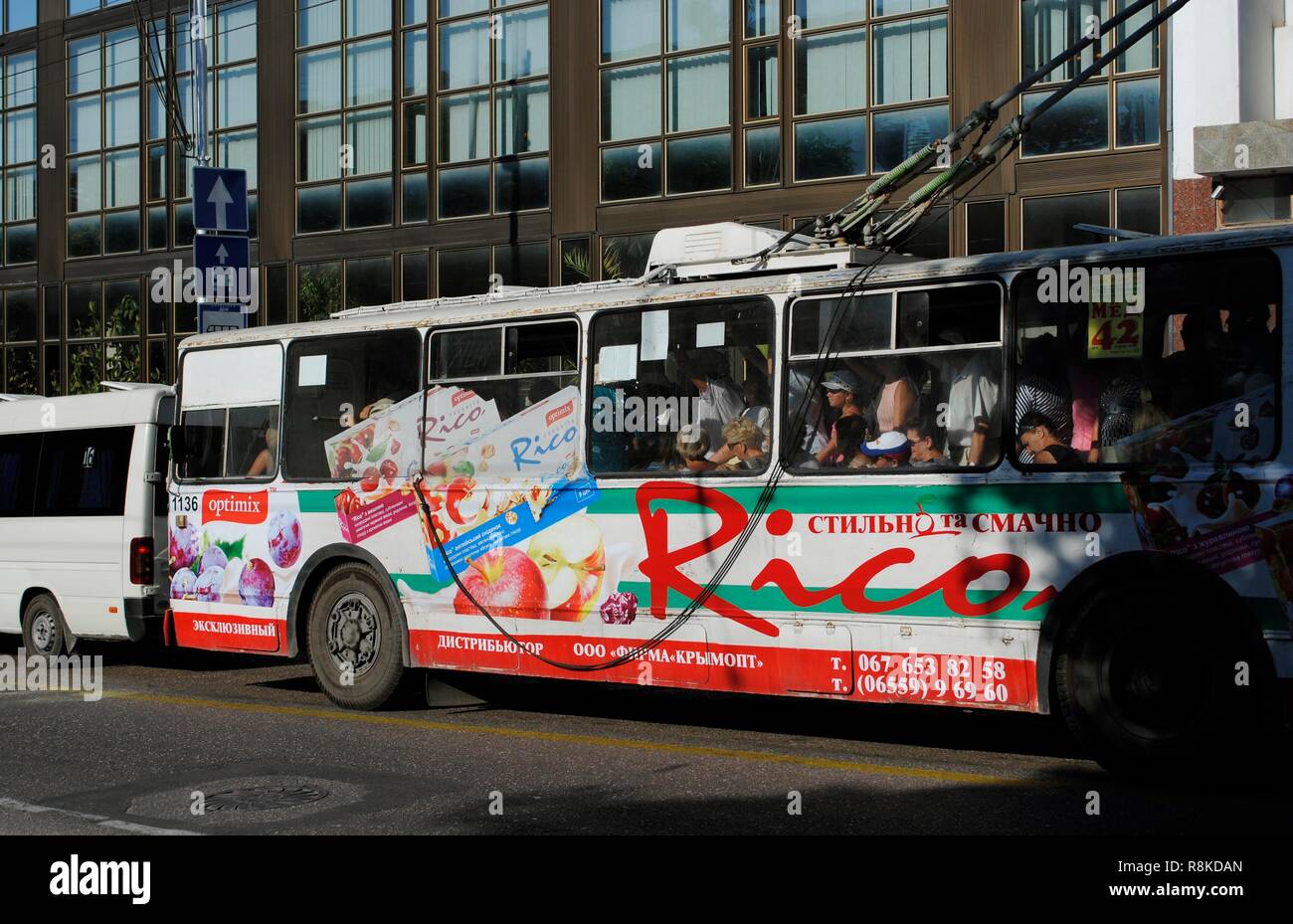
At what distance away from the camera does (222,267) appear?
20516mm

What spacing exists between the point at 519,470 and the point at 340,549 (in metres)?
1.83

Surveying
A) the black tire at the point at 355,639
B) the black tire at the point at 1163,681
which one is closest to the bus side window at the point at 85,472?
the black tire at the point at 355,639

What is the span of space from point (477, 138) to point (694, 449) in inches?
703

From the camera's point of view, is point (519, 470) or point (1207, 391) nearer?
point (1207, 391)

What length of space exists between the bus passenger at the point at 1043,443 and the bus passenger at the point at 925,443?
498mm

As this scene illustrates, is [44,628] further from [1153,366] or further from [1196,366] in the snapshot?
[1196,366]

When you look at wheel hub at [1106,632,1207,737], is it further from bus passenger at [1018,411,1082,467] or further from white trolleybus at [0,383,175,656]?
white trolleybus at [0,383,175,656]

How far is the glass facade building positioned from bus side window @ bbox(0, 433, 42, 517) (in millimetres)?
11361

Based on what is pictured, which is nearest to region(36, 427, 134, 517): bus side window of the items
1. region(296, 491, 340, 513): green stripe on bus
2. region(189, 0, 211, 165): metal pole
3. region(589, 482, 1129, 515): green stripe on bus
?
region(296, 491, 340, 513): green stripe on bus

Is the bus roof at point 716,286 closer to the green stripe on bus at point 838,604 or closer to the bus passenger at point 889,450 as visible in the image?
the bus passenger at point 889,450
